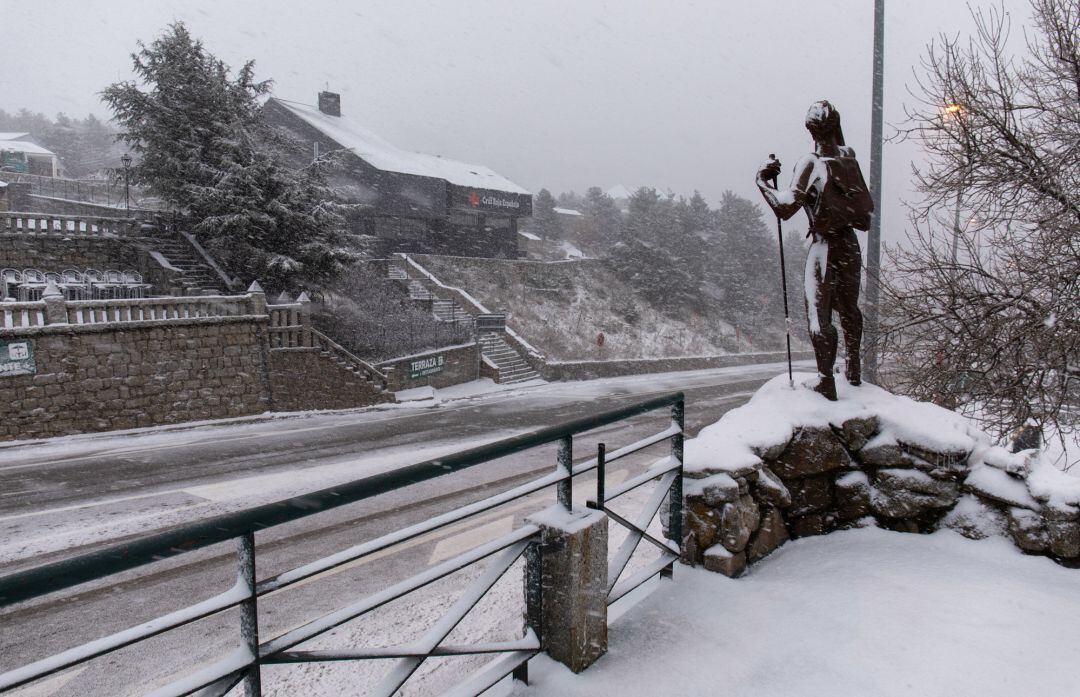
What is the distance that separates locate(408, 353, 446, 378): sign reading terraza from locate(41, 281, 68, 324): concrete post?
349 inches

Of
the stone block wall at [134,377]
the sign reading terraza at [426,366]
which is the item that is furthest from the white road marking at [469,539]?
the sign reading terraza at [426,366]

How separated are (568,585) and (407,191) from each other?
1446 inches

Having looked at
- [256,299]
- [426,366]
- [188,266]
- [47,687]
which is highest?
[188,266]

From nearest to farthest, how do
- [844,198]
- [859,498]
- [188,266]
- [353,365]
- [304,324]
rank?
[859,498] → [844,198] → [304,324] → [353,365] → [188,266]

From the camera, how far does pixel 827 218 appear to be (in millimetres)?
5504

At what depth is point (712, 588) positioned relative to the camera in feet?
14.3

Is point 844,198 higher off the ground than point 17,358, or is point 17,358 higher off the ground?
point 844,198

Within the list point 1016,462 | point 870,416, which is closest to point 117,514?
point 870,416

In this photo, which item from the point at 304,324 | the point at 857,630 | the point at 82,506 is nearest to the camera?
the point at 857,630

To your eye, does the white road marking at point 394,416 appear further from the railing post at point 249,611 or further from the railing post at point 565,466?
the railing post at point 249,611

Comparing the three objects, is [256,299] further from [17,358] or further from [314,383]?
[17,358]

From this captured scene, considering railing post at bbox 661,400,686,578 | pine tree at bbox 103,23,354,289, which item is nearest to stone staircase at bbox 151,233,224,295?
pine tree at bbox 103,23,354,289

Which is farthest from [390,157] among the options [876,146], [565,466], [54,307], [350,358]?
[565,466]

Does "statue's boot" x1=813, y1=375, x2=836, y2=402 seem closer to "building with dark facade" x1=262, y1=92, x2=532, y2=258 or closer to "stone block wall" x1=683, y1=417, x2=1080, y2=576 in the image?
"stone block wall" x1=683, y1=417, x2=1080, y2=576
